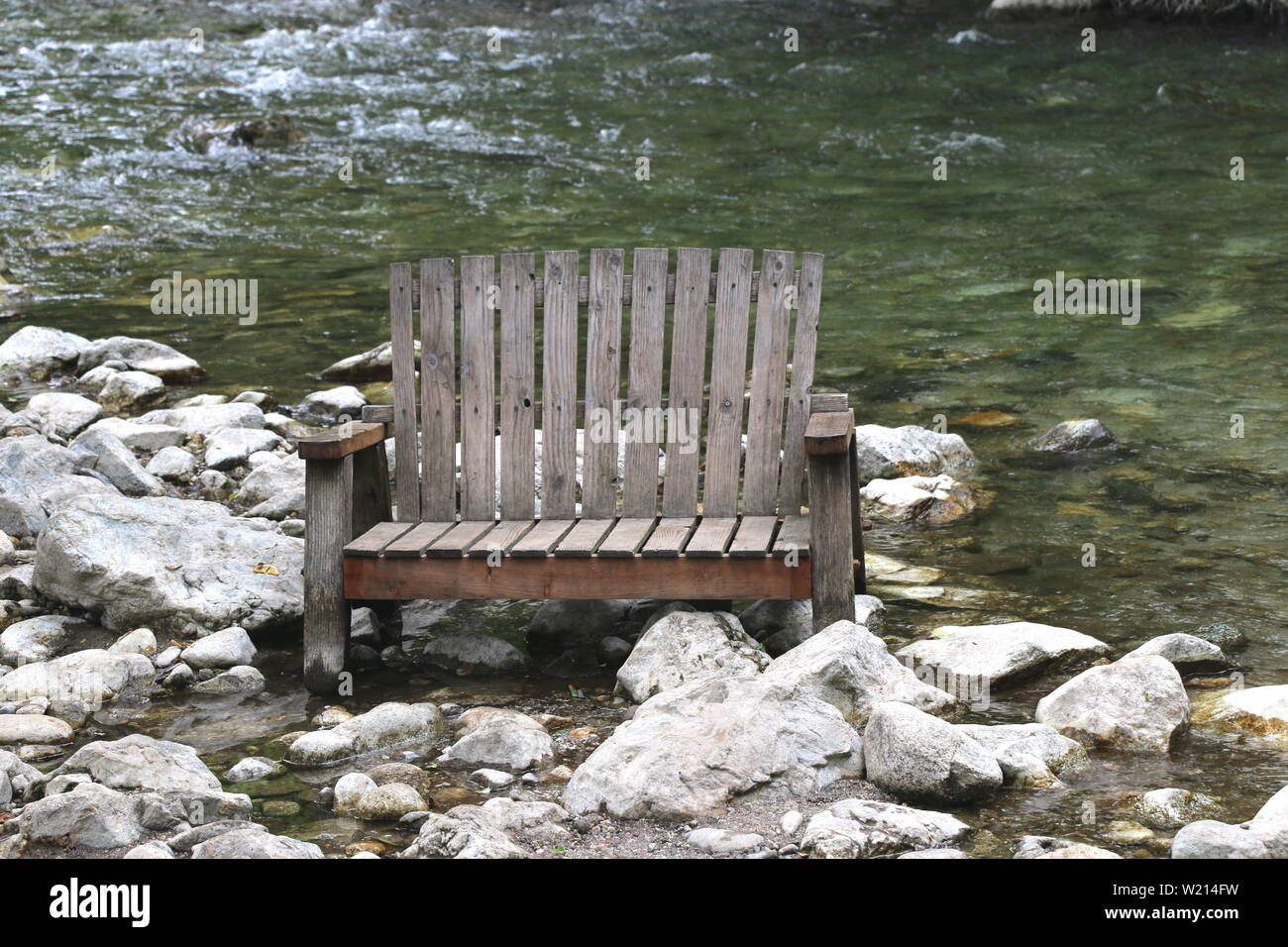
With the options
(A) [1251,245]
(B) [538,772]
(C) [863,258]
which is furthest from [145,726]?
(A) [1251,245]

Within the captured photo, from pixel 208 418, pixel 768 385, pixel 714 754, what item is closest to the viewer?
pixel 714 754

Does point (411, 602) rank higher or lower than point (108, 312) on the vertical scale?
lower

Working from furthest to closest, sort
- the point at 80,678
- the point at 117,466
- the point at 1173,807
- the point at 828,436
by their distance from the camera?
the point at 117,466 → the point at 80,678 → the point at 828,436 → the point at 1173,807

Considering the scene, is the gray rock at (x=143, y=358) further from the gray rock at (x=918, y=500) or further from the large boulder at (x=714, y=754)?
the large boulder at (x=714, y=754)

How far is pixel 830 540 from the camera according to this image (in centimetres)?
470

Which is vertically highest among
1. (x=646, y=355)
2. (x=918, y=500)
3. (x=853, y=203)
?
(x=853, y=203)

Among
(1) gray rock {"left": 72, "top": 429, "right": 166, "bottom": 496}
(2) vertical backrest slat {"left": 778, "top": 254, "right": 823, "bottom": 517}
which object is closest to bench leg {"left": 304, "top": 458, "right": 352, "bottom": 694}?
(2) vertical backrest slat {"left": 778, "top": 254, "right": 823, "bottom": 517}

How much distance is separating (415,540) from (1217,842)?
2.81 m

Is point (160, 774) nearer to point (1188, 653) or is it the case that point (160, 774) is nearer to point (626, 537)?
point (626, 537)

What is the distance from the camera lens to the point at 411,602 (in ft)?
19.1

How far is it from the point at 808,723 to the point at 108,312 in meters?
8.36

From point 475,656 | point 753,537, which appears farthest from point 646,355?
point 475,656

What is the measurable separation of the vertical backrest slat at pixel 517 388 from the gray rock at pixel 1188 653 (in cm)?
226
